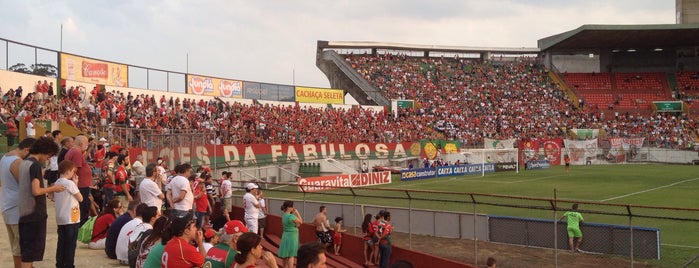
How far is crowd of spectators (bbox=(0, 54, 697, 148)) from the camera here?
36531 millimetres

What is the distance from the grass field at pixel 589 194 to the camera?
20.4 meters

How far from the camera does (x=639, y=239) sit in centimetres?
1535

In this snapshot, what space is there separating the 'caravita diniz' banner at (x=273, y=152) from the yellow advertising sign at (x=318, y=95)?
11826 mm

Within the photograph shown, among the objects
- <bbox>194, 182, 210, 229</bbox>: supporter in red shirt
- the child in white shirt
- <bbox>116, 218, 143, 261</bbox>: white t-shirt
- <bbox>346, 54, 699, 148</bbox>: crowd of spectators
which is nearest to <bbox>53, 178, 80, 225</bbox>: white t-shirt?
the child in white shirt

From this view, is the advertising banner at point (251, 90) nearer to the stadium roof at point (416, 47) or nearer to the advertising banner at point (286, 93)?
the advertising banner at point (286, 93)

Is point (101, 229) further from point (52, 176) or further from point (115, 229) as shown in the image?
point (52, 176)

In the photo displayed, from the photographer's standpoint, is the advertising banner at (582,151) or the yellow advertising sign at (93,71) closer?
the yellow advertising sign at (93,71)

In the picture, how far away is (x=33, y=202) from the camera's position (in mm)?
7910

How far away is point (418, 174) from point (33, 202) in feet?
126

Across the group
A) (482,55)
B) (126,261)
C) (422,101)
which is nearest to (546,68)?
(482,55)

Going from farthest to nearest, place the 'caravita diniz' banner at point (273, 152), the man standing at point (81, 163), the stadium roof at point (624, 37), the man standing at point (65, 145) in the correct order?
the stadium roof at point (624, 37) → the 'caravita diniz' banner at point (273, 152) → the man standing at point (65, 145) → the man standing at point (81, 163)

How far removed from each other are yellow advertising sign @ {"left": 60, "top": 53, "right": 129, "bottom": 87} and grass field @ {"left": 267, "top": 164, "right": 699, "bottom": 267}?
15.0 meters

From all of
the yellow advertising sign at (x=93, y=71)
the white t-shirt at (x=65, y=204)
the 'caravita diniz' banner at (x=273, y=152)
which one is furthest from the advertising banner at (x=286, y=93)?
the white t-shirt at (x=65, y=204)

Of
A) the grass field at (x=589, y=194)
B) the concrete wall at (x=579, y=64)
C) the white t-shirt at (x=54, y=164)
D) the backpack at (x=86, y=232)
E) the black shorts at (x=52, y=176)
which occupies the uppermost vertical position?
the concrete wall at (x=579, y=64)
